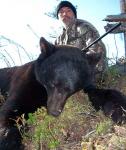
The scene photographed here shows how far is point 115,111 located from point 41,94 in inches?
44.3

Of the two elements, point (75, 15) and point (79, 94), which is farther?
point (75, 15)

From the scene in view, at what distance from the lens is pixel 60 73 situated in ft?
16.8

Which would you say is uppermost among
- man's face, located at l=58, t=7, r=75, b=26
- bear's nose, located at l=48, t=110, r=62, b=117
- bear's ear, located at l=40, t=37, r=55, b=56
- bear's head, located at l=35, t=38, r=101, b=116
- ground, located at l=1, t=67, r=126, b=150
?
man's face, located at l=58, t=7, r=75, b=26

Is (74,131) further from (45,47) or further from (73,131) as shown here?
(45,47)

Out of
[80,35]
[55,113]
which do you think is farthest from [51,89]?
[80,35]

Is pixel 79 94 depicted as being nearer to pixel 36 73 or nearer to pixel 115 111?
pixel 36 73

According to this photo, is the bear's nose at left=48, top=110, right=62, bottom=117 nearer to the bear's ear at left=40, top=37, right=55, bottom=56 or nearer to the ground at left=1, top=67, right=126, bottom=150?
A: the ground at left=1, top=67, right=126, bottom=150

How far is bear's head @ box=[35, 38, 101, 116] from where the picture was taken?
16.6ft

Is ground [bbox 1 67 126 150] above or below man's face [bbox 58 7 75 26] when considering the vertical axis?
below

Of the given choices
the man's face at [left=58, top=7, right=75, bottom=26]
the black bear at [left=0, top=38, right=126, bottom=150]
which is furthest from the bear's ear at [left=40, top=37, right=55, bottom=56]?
the man's face at [left=58, top=7, right=75, bottom=26]

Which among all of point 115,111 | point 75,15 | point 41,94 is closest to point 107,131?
point 115,111

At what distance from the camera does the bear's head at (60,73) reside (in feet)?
16.6

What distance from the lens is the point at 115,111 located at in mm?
5012

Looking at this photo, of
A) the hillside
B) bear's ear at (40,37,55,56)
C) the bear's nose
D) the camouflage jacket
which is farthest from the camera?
the camouflage jacket
